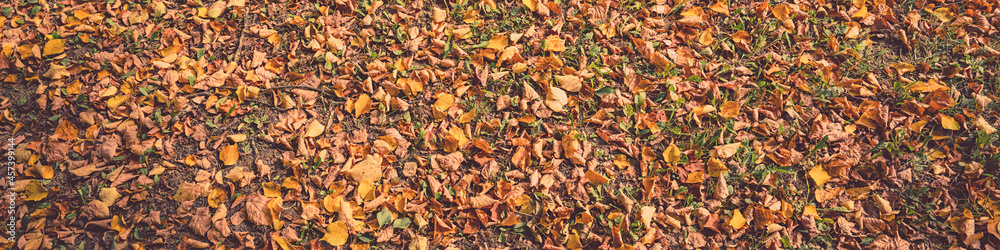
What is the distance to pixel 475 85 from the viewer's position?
226cm

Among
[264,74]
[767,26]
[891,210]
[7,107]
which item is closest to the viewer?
[891,210]

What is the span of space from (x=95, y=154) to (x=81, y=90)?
15.5 inches

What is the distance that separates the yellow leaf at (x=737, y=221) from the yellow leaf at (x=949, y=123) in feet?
3.56

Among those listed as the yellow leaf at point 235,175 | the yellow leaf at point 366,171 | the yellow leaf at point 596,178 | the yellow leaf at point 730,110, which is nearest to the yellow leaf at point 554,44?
the yellow leaf at point 596,178

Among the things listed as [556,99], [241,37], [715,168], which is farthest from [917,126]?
[241,37]

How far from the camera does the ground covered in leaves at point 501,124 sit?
6.28 feet

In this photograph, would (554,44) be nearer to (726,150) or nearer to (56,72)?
(726,150)

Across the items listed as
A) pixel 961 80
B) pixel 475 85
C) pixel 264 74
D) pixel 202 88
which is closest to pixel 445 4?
pixel 475 85

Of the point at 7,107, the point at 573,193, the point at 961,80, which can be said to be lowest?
the point at 573,193

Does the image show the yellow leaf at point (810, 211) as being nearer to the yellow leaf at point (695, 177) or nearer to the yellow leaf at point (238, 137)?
the yellow leaf at point (695, 177)

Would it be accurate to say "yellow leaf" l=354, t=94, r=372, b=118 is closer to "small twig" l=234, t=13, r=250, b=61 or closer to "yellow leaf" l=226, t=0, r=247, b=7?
"small twig" l=234, t=13, r=250, b=61

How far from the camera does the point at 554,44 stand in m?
2.38

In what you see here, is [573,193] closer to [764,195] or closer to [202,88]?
[764,195]

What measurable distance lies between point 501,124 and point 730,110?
106 cm
